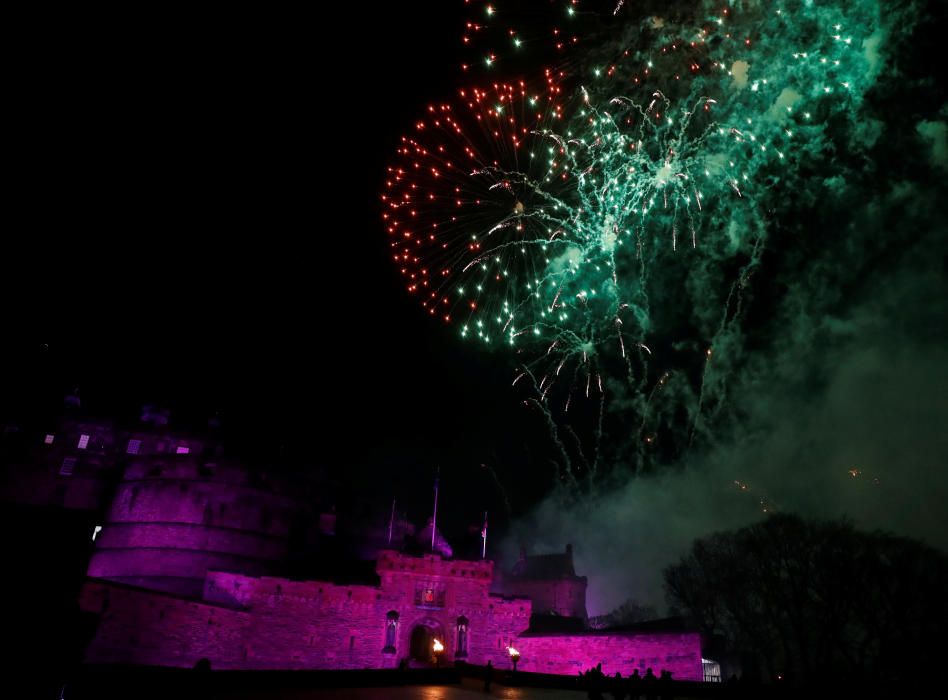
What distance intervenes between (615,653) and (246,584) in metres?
17.4

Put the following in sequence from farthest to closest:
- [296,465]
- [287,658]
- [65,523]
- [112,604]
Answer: [296,465] < [287,658] < [112,604] < [65,523]

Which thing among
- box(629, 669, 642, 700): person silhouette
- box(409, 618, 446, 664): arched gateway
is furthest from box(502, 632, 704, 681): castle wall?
box(629, 669, 642, 700): person silhouette

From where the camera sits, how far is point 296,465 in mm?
37031

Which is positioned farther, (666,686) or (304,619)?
(304,619)

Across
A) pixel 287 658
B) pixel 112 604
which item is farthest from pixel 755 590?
pixel 112 604

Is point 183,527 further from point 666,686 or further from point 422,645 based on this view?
point 666,686

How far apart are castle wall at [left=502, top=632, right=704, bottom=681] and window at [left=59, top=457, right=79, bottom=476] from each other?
26414 millimetres

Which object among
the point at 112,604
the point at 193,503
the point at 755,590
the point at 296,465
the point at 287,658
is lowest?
the point at 287,658

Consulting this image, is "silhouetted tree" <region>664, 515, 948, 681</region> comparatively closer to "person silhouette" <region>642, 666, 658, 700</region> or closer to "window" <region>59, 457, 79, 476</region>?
"person silhouette" <region>642, 666, 658, 700</region>

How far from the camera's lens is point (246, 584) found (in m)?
26.6

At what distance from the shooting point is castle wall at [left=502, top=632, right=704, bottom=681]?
26359 millimetres

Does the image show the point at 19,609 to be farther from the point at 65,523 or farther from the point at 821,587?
the point at 821,587

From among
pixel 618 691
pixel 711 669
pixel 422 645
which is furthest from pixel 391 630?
pixel 711 669

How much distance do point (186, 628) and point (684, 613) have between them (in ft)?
97.1
